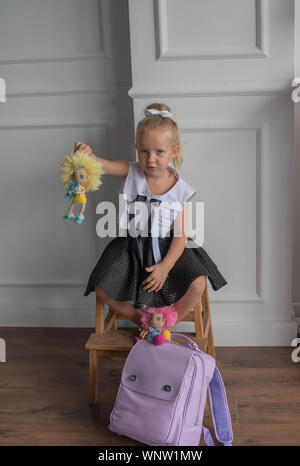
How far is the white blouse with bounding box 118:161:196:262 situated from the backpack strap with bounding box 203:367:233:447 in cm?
44

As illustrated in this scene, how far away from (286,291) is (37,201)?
1074 millimetres

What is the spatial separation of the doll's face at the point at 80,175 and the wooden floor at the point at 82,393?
2.46 ft

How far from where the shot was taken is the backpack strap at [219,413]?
5.59 feet

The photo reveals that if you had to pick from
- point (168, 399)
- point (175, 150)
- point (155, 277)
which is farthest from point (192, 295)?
point (175, 150)

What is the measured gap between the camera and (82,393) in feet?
6.55

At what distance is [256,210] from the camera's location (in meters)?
2.15

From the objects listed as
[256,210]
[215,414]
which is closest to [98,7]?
[256,210]

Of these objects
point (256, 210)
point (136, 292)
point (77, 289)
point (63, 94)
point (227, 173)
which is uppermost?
point (63, 94)

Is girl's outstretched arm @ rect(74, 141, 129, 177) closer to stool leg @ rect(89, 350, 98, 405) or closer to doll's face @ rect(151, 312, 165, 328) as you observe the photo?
doll's face @ rect(151, 312, 165, 328)

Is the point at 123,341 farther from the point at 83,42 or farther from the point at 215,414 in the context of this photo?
the point at 83,42

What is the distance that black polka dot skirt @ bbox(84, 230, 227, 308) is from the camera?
1.85 m

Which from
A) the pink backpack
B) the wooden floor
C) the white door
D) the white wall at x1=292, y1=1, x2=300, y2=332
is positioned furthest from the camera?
the white wall at x1=292, y1=1, x2=300, y2=332

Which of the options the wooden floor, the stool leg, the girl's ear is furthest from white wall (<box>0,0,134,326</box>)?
the stool leg

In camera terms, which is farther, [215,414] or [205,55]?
[205,55]
